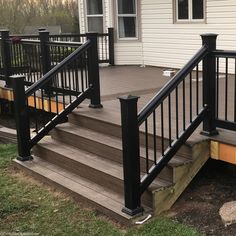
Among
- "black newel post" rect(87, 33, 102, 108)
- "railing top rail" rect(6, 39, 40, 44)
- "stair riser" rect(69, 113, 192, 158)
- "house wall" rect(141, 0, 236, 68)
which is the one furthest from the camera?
"house wall" rect(141, 0, 236, 68)

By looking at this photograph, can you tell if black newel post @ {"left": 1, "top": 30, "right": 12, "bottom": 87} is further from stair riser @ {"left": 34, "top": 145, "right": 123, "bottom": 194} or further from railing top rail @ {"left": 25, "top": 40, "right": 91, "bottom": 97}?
stair riser @ {"left": 34, "top": 145, "right": 123, "bottom": 194}

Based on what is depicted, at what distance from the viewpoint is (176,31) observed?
35.3ft

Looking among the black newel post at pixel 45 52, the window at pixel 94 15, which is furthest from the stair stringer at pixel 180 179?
the window at pixel 94 15

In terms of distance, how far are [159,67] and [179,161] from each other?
22.3ft

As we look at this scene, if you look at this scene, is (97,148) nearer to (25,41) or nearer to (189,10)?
(25,41)

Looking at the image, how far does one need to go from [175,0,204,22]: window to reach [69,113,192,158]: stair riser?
15.9ft

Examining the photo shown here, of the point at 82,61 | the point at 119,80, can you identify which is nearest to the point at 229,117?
the point at 82,61

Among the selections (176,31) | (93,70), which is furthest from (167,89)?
(176,31)

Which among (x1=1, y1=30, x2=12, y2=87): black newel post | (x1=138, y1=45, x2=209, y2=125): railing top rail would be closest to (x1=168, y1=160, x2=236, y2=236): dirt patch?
(x1=138, y1=45, x2=209, y2=125): railing top rail

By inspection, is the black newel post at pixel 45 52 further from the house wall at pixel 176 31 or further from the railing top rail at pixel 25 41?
the house wall at pixel 176 31

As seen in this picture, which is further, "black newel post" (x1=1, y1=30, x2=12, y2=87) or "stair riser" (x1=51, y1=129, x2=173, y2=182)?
"black newel post" (x1=1, y1=30, x2=12, y2=87)

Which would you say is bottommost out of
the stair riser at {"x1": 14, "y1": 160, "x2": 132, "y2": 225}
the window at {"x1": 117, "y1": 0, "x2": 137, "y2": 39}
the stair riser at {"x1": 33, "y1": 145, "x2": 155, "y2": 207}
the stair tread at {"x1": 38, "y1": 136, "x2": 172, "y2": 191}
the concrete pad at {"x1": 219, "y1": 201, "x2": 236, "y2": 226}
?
the stair riser at {"x1": 14, "y1": 160, "x2": 132, "y2": 225}

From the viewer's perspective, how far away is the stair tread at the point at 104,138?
486 cm

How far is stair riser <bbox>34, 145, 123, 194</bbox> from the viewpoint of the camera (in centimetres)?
495
